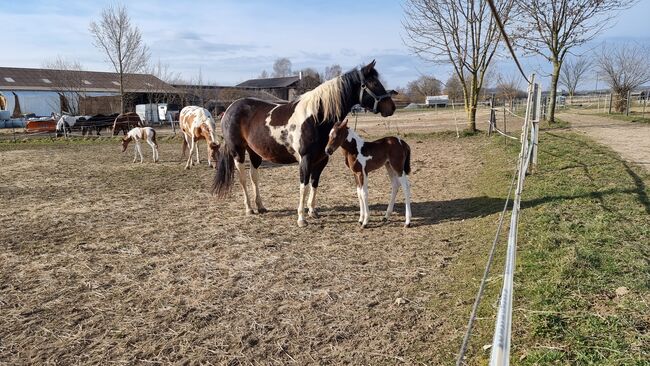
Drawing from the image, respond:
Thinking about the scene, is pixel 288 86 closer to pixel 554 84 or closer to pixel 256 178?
pixel 554 84

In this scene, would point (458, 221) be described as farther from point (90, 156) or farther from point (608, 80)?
point (608, 80)

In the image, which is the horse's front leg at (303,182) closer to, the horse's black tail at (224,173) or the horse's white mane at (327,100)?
the horse's white mane at (327,100)

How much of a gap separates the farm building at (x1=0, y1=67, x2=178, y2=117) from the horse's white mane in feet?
118

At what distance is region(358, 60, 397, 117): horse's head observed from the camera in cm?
621

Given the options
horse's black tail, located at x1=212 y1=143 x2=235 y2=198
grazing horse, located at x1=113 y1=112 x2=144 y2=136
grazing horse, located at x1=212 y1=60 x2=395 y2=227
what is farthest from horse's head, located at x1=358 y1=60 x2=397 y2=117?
grazing horse, located at x1=113 y1=112 x2=144 y2=136

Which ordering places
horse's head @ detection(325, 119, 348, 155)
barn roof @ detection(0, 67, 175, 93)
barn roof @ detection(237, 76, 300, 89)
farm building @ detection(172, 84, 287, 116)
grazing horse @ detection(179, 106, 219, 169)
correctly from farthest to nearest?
barn roof @ detection(237, 76, 300, 89) < barn roof @ detection(0, 67, 175, 93) < farm building @ detection(172, 84, 287, 116) < grazing horse @ detection(179, 106, 219, 169) < horse's head @ detection(325, 119, 348, 155)

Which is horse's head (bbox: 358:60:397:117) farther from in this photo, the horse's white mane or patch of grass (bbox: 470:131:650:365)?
patch of grass (bbox: 470:131:650:365)

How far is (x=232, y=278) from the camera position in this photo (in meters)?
4.45

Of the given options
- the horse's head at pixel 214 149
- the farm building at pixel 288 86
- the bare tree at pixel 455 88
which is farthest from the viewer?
the farm building at pixel 288 86

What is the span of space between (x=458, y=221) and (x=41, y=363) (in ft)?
16.9

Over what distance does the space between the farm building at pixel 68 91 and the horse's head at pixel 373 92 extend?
36231 millimetres

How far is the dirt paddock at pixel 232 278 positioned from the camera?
321cm

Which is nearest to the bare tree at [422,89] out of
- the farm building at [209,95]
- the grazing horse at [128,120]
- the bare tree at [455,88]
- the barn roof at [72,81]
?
the bare tree at [455,88]

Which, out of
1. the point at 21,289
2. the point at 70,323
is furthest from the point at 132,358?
the point at 21,289
